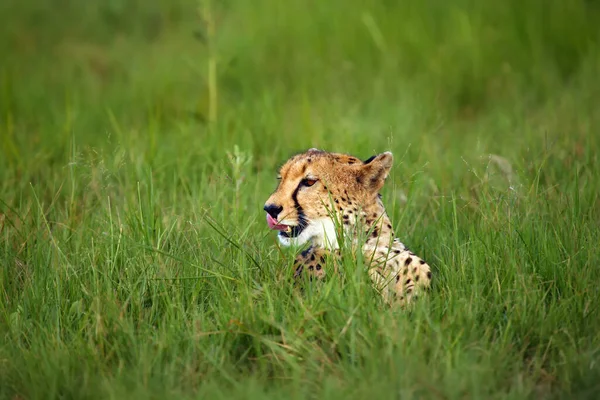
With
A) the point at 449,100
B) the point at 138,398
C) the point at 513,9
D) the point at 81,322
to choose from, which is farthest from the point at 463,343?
the point at 513,9

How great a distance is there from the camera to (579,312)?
3834mm

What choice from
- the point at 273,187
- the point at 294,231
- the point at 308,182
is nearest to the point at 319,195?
the point at 308,182

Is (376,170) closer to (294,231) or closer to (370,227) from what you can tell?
(370,227)

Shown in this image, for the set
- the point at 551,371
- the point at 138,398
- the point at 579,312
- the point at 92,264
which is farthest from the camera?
the point at 92,264

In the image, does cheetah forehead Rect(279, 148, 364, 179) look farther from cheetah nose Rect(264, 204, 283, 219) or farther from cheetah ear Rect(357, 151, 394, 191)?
cheetah nose Rect(264, 204, 283, 219)

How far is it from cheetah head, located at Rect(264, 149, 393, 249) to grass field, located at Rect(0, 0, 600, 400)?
0.15 meters

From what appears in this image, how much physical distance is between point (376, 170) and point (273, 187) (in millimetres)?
1646

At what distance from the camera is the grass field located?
3555 mm

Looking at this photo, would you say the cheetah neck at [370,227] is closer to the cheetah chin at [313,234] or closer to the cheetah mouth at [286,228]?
the cheetah chin at [313,234]

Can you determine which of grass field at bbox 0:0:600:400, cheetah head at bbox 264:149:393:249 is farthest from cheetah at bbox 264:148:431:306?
grass field at bbox 0:0:600:400

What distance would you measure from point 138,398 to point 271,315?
2.27 feet

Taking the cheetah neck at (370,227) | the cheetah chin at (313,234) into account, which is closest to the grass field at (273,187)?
the cheetah chin at (313,234)

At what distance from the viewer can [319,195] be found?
415 centimetres

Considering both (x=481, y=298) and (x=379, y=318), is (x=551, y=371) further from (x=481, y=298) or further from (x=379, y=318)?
(x=379, y=318)
